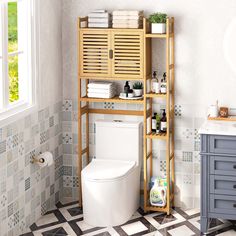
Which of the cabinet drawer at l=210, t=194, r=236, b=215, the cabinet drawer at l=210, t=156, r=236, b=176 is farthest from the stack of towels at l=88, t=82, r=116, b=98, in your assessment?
the cabinet drawer at l=210, t=194, r=236, b=215

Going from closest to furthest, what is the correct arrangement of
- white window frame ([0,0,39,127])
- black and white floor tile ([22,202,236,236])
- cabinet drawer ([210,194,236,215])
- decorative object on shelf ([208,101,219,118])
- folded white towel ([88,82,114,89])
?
1. white window frame ([0,0,39,127])
2. cabinet drawer ([210,194,236,215])
3. black and white floor tile ([22,202,236,236])
4. decorative object on shelf ([208,101,219,118])
5. folded white towel ([88,82,114,89])

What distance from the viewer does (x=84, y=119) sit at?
206 inches

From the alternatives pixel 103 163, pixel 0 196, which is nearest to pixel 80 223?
pixel 103 163

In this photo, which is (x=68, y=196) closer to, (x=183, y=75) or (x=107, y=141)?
(x=107, y=141)

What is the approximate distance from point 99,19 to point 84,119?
0.92 meters

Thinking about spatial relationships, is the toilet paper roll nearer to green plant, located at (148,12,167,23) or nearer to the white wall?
the white wall

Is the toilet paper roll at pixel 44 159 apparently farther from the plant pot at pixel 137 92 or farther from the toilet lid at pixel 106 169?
the plant pot at pixel 137 92

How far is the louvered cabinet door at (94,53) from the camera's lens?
487cm

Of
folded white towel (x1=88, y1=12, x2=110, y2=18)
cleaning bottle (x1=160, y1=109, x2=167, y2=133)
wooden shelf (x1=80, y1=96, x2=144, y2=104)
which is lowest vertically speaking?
cleaning bottle (x1=160, y1=109, x2=167, y2=133)

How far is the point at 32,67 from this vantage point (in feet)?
15.2

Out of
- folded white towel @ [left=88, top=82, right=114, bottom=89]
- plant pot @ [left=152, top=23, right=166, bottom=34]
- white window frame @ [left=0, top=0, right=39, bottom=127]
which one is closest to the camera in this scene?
white window frame @ [left=0, top=0, right=39, bottom=127]

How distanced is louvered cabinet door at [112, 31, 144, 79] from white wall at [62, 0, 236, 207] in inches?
10.0

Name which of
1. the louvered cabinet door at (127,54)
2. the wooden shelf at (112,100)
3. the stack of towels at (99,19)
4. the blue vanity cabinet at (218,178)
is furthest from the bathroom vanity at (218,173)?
the stack of towels at (99,19)

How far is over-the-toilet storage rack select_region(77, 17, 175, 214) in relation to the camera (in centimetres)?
478
